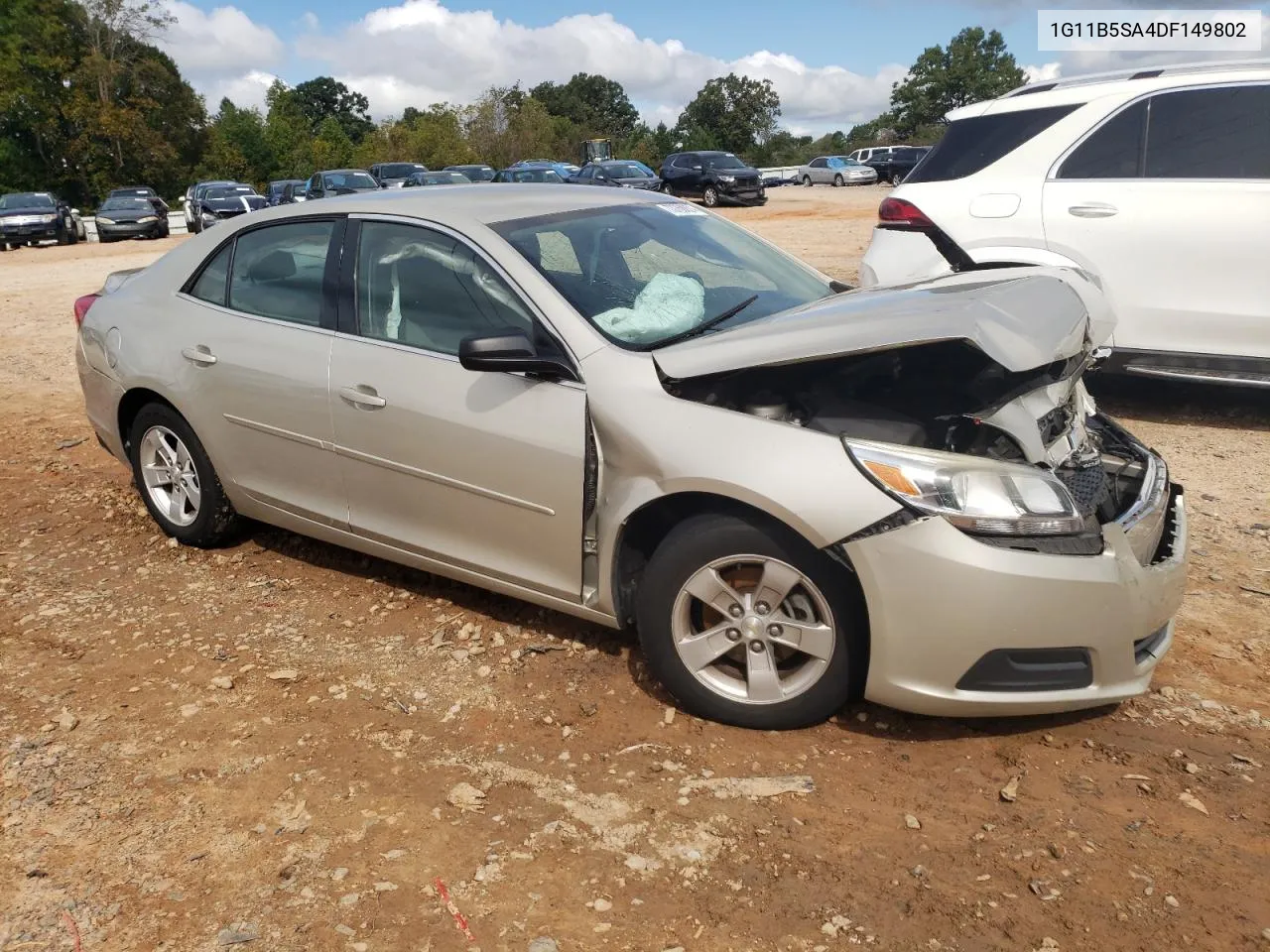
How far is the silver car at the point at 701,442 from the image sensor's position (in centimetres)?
288

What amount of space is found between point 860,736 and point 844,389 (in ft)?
3.61

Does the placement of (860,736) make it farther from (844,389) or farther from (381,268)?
(381,268)

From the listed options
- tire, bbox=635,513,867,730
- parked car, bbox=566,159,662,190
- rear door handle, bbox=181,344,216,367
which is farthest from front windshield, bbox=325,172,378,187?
tire, bbox=635,513,867,730

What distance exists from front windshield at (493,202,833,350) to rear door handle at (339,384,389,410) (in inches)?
29.3

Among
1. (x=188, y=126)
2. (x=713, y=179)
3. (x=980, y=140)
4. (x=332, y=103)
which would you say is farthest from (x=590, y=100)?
(x=980, y=140)

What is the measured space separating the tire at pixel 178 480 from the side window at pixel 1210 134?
5253mm

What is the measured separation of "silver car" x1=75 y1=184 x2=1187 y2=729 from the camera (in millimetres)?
2877

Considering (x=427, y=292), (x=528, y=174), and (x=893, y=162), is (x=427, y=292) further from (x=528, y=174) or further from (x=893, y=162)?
(x=893, y=162)

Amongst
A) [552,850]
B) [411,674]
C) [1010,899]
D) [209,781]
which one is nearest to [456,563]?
[411,674]

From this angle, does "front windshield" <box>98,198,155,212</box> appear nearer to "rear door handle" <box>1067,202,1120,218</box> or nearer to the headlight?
"rear door handle" <box>1067,202,1120,218</box>

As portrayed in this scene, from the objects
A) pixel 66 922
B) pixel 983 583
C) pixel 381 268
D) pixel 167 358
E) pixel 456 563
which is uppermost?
pixel 381 268

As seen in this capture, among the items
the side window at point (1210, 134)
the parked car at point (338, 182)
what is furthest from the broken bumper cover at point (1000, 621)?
the parked car at point (338, 182)

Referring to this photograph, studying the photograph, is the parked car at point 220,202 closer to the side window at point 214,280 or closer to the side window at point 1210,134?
the side window at point 214,280

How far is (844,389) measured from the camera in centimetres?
341
